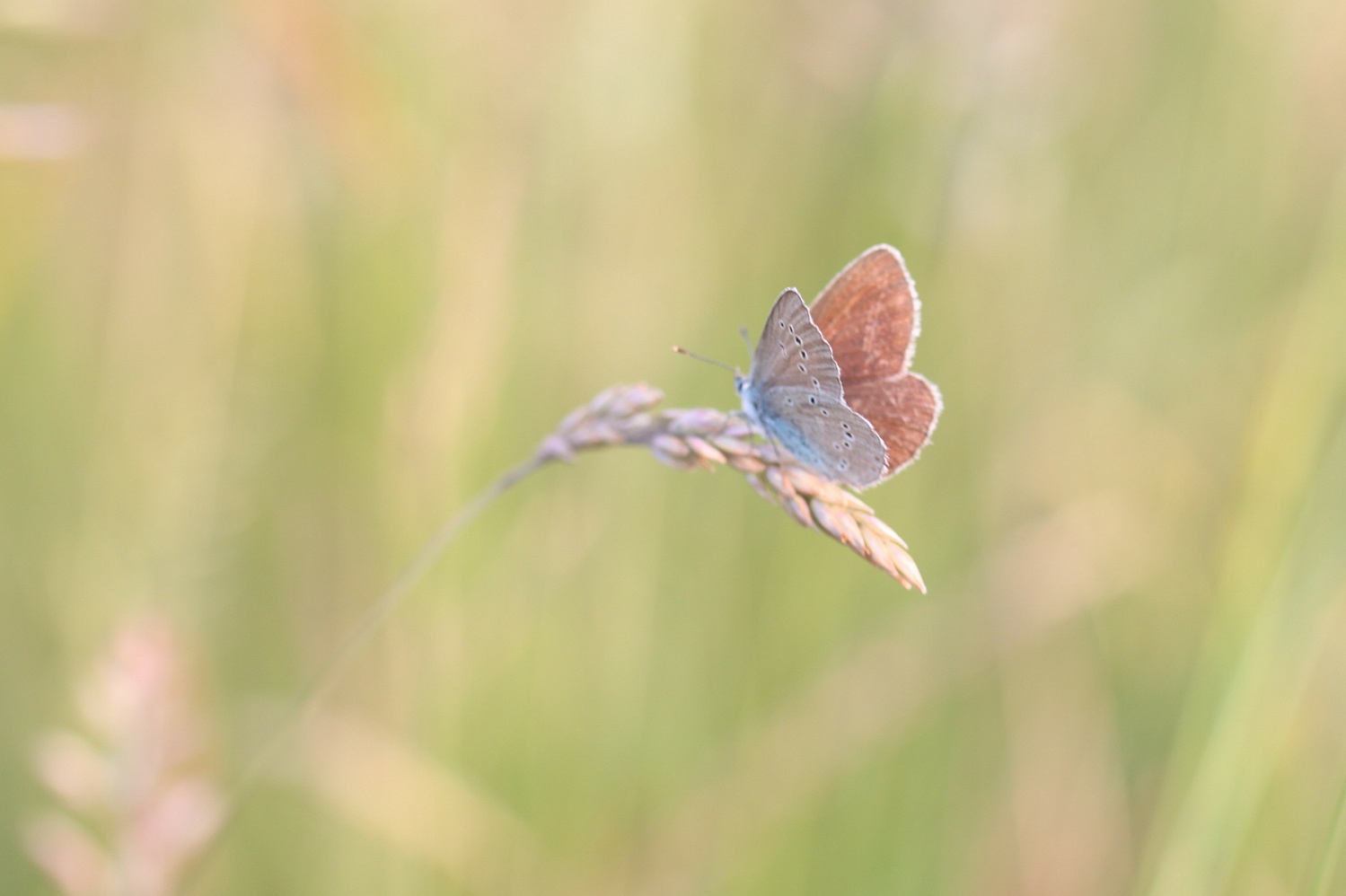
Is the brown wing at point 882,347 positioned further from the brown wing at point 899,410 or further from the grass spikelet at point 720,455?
the grass spikelet at point 720,455

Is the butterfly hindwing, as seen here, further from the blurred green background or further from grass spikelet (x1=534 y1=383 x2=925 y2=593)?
the blurred green background

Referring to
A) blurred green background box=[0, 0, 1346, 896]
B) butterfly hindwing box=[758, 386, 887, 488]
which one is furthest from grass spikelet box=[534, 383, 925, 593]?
blurred green background box=[0, 0, 1346, 896]

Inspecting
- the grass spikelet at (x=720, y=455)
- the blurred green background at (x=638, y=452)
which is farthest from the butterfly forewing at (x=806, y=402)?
the blurred green background at (x=638, y=452)

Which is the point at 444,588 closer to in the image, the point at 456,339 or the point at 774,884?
the point at 456,339

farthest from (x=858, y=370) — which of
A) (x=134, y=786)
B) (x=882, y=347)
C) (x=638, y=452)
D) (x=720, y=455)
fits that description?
(x=134, y=786)

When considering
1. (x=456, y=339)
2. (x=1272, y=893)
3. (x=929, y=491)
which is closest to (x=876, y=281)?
(x=456, y=339)
